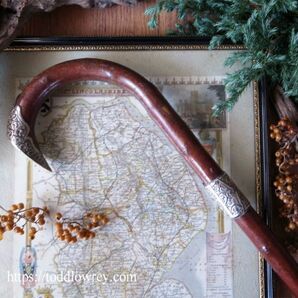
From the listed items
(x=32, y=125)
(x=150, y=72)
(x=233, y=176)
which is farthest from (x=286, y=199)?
(x=32, y=125)

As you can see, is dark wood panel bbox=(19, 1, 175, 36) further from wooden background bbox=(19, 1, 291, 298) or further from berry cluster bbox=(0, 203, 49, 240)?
berry cluster bbox=(0, 203, 49, 240)

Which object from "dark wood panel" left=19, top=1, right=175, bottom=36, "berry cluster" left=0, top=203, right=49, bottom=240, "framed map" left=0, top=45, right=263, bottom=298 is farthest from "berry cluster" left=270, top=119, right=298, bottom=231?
"berry cluster" left=0, top=203, right=49, bottom=240

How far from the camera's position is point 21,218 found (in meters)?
0.78

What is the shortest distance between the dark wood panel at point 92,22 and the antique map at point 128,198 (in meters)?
0.12

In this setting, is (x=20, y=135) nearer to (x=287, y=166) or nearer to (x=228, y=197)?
(x=228, y=197)

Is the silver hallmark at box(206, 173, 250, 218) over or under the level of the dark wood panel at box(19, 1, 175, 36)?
under

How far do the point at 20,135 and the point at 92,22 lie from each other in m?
0.27

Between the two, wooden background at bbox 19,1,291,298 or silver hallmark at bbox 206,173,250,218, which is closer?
silver hallmark at bbox 206,173,250,218

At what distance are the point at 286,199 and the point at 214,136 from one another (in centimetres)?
17

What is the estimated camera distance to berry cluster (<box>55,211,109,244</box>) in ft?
2.51

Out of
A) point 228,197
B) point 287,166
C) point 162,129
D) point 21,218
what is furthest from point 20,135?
point 287,166

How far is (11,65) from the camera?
0.81 metres

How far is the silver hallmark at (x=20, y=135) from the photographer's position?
760 mm

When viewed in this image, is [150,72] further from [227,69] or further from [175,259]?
[175,259]
